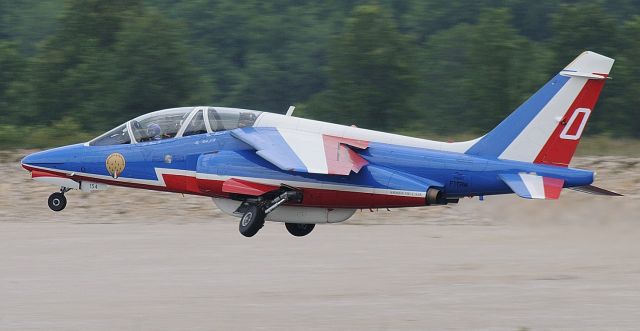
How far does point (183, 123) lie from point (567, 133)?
7.08m


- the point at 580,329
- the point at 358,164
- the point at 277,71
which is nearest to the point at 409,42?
the point at 277,71

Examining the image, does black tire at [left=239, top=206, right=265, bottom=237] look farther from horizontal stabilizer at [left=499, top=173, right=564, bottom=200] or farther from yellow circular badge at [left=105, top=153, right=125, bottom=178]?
horizontal stabilizer at [left=499, top=173, right=564, bottom=200]

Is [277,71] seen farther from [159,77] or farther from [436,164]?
[436,164]

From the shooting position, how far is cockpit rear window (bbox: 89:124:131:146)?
2236 cm

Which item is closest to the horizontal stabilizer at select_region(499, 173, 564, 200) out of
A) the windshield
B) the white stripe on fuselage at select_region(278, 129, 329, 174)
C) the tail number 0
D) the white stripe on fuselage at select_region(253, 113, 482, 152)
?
the tail number 0

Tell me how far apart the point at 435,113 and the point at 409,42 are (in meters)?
3.95

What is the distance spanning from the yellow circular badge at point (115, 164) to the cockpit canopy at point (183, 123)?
0.98 feet

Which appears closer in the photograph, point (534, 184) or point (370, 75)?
point (534, 184)

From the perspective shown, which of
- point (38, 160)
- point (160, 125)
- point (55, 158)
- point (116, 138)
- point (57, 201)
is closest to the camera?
point (160, 125)

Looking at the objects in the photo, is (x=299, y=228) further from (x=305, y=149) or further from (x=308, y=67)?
(x=308, y=67)

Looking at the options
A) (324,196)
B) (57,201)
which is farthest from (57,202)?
(324,196)

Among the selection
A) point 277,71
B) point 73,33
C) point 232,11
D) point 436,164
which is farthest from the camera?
point 232,11

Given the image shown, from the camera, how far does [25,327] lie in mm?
16781

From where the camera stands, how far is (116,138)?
22.5 meters
